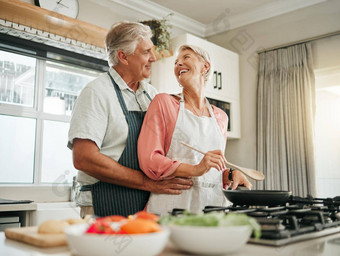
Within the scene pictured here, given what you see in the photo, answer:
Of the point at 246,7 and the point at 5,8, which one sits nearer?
the point at 5,8

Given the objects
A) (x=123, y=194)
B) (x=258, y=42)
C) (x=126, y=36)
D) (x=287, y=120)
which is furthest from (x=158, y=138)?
(x=258, y=42)

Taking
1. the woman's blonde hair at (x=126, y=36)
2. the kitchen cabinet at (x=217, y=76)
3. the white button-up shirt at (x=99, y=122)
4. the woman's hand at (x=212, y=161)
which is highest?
the kitchen cabinet at (x=217, y=76)

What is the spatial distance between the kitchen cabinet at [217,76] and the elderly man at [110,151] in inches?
72.7

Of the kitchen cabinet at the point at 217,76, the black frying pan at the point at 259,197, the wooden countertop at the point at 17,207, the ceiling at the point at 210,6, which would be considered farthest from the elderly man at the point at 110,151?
the ceiling at the point at 210,6

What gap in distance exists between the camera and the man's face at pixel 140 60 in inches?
64.6

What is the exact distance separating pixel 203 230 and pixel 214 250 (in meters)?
0.05

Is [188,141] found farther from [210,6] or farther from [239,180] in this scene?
[210,6]

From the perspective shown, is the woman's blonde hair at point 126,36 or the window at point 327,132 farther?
the window at point 327,132

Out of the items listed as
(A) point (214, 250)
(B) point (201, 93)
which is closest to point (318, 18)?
(B) point (201, 93)

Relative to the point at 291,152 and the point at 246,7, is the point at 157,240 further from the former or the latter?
the point at 246,7

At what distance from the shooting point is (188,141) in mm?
1467

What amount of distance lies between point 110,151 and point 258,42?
2.85 m

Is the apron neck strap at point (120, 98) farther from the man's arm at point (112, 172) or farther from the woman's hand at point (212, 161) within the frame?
the woman's hand at point (212, 161)

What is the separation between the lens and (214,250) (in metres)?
0.62
